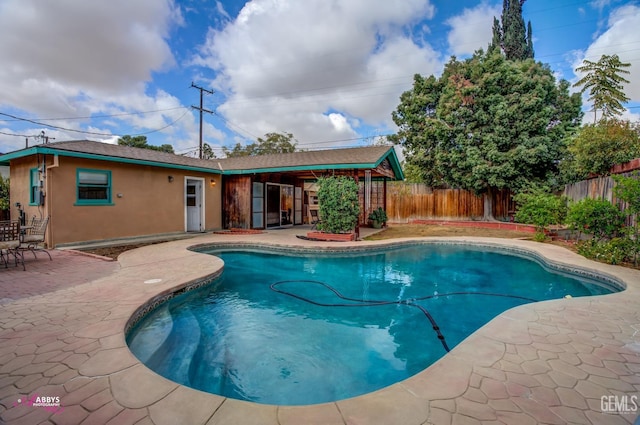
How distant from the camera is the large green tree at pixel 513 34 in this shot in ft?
71.9

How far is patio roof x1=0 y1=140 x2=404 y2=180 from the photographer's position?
806cm

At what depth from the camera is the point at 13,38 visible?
36.1 ft

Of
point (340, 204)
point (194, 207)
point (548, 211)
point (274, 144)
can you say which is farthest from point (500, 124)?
point (274, 144)

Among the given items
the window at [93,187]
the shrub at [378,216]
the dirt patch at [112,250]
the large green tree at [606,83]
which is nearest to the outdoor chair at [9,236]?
the dirt patch at [112,250]

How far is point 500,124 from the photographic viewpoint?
43.9 ft

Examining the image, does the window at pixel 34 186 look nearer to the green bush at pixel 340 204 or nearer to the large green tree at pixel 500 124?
the green bush at pixel 340 204

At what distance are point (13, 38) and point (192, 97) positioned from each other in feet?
35.7

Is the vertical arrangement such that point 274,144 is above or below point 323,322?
above

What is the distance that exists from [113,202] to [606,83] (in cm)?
2001

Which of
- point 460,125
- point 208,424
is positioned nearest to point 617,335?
point 208,424

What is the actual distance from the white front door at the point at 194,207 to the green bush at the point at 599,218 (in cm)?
1205

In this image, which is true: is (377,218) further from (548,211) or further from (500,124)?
(500,124)

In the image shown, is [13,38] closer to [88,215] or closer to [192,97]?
[88,215]

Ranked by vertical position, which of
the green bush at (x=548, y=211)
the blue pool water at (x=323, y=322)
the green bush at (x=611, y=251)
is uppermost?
the green bush at (x=548, y=211)
